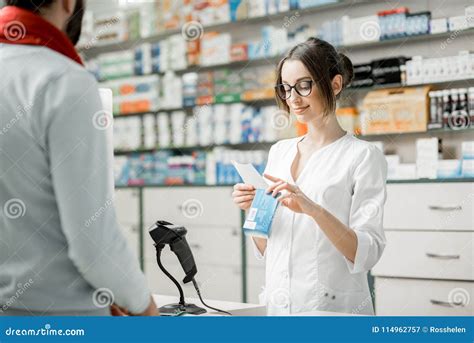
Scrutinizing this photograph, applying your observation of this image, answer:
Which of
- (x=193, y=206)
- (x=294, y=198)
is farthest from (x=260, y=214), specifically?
(x=193, y=206)

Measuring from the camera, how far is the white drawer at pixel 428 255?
3639 mm

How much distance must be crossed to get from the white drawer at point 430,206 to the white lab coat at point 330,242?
1895 mm

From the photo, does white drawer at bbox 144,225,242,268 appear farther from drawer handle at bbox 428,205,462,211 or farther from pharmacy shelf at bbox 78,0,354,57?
pharmacy shelf at bbox 78,0,354,57

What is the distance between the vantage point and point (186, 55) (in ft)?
16.7

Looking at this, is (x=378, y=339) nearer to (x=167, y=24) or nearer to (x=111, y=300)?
(x=111, y=300)

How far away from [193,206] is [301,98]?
9.21 feet

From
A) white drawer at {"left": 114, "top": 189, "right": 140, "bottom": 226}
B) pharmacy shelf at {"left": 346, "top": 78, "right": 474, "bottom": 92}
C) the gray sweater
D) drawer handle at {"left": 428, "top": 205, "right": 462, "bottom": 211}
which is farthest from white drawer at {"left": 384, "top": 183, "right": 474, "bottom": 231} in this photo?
the gray sweater

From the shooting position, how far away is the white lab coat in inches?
74.8

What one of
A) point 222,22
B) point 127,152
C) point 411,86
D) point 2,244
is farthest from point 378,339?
point 127,152

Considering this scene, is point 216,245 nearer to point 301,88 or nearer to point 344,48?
point 344,48

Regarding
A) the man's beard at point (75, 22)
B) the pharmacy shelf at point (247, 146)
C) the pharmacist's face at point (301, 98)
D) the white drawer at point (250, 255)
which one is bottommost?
the white drawer at point (250, 255)

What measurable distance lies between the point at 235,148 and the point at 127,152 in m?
1.11

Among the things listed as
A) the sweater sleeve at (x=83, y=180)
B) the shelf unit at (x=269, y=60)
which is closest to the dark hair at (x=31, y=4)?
the sweater sleeve at (x=83, y=180)

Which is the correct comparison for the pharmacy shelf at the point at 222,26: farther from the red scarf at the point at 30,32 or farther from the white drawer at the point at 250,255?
the red scarf at the point at 30,32
